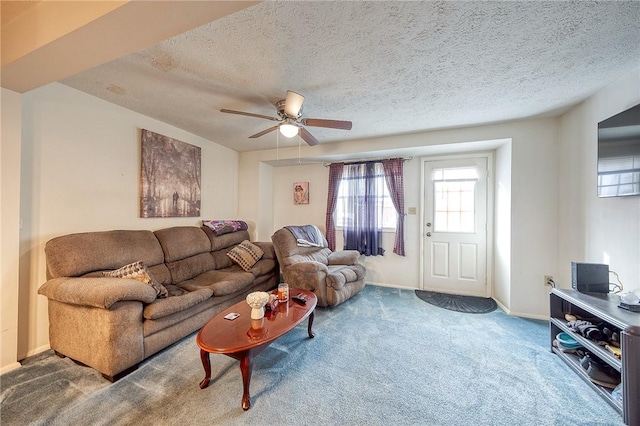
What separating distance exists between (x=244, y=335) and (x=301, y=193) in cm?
316

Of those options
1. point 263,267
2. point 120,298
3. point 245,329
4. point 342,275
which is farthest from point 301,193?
point 120,298

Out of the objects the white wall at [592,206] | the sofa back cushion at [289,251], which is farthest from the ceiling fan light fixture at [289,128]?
the white wall at [592,206]

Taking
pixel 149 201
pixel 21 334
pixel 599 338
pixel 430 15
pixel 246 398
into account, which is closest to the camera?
pixel 430 15

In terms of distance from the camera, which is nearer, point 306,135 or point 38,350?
point 38,350

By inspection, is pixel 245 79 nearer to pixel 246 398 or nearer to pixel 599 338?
pixel 246 398

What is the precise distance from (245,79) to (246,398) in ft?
7.65

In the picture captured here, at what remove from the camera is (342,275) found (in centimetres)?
294

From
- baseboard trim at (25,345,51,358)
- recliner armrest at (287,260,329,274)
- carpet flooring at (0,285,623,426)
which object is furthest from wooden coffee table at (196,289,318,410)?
baseboard trim at (25,345,51,358)

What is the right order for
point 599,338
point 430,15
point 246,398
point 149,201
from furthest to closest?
point 149,201
point 599,338
point 246,398
point 430,15

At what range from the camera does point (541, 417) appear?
1401mm

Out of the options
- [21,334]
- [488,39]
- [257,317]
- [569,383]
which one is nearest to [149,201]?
[21,334]

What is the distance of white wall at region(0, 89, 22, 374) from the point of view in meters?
1.73

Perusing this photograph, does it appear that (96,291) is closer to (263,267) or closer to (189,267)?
(189,267)

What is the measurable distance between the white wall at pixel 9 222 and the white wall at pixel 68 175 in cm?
17
